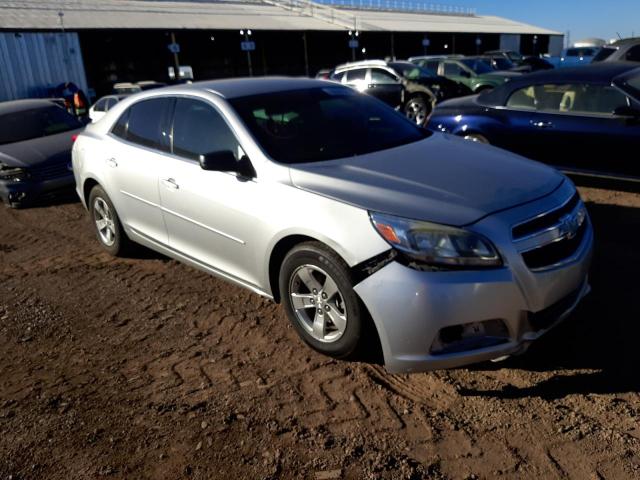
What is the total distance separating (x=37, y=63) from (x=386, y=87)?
1921 centimetres

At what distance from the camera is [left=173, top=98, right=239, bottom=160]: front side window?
385 cm

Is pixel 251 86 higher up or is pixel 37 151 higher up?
pixel 251 86

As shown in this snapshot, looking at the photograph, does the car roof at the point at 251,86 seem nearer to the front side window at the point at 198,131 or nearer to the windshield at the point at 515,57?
the front side window at the point at 198,131

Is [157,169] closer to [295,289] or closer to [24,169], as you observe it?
[295,289]

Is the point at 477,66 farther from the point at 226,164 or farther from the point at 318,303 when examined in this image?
the point at 318,303

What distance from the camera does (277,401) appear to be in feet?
9.89

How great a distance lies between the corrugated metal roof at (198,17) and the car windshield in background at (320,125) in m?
26.1

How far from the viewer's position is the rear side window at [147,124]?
4.41m

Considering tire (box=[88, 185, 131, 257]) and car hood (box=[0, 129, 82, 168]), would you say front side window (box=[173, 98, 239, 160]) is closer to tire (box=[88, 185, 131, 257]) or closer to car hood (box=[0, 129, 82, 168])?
tire (box=[88, 185, 131, 257])

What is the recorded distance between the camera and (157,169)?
4.27 m

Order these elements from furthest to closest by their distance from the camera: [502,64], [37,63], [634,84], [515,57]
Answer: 1. [515,57]
2. [37,63]
3. [502,64]
4. [634,84]

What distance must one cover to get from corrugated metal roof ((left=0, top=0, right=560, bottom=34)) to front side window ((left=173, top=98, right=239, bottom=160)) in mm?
25613

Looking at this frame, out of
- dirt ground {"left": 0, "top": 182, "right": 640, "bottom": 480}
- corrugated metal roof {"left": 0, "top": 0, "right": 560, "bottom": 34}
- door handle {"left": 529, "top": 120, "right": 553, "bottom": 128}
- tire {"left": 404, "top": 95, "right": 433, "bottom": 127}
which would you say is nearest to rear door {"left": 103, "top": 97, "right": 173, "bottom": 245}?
dirt ground {"left": 0, "top": 182, "right": 640, "bottom": 480}

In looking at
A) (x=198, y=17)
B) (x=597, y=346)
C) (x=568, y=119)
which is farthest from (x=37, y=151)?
(x=198, y=17)
